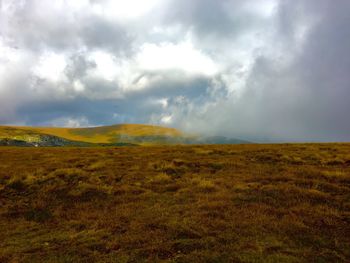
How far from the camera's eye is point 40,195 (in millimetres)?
20312

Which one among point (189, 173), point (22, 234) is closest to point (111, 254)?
point (22, 234)

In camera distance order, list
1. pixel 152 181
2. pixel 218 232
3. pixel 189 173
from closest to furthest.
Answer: pixel 218 232 < pixel 152 181 < pixel 189 173

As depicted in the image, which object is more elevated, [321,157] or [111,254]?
[321,157]

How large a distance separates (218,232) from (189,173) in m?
13.5

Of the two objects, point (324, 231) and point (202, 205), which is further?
point (202, 205)

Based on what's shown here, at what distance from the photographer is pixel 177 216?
1450 cm

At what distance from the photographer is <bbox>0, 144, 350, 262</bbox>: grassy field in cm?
1066

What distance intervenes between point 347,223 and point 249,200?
5022 millimetres

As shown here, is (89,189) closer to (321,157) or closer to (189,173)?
(189,173)

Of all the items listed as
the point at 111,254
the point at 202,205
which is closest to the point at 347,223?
the point at 202,205

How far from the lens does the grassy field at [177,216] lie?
10.7m

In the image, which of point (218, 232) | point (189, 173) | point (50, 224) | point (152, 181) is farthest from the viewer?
point (189, 173)

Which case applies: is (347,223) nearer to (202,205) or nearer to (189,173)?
(202,205)

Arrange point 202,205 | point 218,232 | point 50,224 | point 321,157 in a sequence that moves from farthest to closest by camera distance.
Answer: point 321,157
point 202,205
point 50,224
point 218,232
